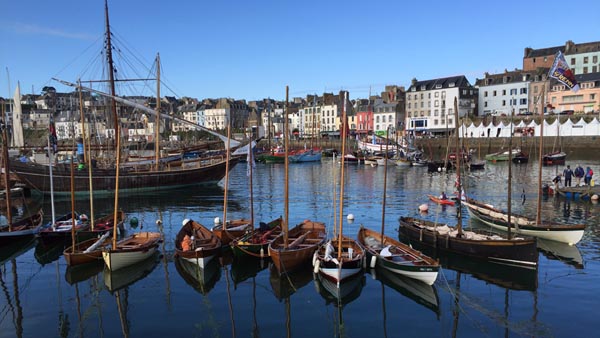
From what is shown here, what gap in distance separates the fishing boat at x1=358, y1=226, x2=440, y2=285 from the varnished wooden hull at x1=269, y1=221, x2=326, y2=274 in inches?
106

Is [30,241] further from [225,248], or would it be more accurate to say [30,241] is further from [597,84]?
[597,84]

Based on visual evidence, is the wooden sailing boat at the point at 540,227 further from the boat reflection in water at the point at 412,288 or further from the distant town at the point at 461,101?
the distant town at the point at 461,101

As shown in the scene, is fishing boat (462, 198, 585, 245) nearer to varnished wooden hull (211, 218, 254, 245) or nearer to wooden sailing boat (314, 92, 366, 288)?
wooden sailing boat (314, 92, 366, 288)

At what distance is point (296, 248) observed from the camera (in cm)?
2217

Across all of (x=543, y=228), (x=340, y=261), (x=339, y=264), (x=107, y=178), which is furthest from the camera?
(x=107, y=178)

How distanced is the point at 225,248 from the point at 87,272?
289 inches

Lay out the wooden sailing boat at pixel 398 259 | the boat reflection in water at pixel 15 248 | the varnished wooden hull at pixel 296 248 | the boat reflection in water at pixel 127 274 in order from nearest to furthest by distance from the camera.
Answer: the wooden sailing boat at pixel 398 259 < the boat reflection in water at pixel 127 274 < the varnished wooden hull at pixel 296 248 < the boat reflection in water at pixel 15 248

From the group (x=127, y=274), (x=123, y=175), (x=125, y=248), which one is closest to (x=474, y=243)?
(x=127, y=274)

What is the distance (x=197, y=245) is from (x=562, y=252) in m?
20.5

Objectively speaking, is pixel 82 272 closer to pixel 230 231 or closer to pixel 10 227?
pixel 10 227

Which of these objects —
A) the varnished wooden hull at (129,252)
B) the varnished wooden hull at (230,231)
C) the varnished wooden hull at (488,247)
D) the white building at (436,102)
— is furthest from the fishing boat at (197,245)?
the white building at (436,102)

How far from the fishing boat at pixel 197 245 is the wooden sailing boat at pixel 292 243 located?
10.4 ft

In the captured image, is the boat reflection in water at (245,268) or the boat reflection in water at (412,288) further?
the boat reflection in water at (245,268)

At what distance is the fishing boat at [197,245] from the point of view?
21312 mm
